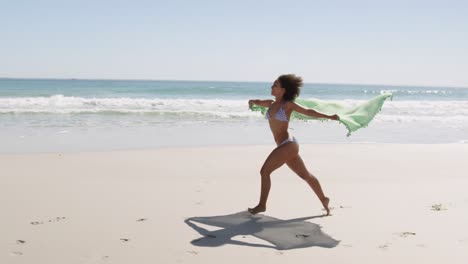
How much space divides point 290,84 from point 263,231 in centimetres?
163

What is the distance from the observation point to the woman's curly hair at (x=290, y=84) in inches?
215

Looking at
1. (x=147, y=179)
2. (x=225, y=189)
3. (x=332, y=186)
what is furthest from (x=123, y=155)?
(x=332, y=186)

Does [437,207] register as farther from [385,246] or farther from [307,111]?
[307,111]

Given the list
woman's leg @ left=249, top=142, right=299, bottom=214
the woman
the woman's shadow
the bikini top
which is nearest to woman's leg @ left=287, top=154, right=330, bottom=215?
the woman

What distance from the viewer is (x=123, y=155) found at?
9.75 m

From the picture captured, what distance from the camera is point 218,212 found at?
580cm

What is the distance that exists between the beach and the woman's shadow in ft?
0.04

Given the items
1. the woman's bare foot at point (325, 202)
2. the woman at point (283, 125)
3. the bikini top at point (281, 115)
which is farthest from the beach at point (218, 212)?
the bikini top at point (281, 115)

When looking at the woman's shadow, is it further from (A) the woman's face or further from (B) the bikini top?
(A) the woman's face

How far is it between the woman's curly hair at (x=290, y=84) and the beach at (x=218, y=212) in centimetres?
139

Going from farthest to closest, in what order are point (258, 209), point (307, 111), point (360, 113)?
point (360, 113), point (258, 209), point (307, 111)

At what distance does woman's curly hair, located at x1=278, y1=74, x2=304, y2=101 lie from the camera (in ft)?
17.9

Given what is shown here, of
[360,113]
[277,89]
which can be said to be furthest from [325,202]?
[277,89]

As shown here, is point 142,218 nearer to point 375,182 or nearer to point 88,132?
point 375,182
